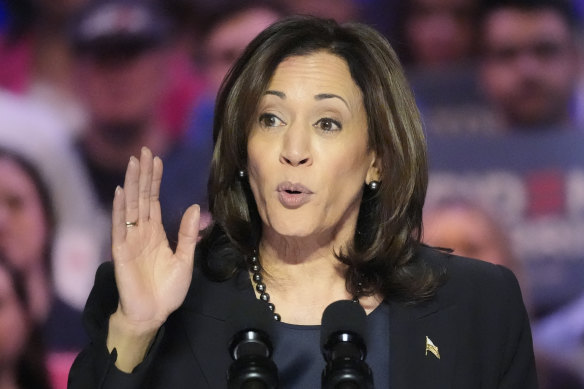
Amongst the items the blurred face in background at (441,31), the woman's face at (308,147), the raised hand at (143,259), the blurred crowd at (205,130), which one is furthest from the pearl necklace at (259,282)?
the blurred face in background at (441,31)

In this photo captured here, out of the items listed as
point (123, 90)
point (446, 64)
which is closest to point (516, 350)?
point (446, 64)

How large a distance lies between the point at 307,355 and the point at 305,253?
0.99 feet

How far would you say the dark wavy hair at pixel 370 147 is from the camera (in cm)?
273

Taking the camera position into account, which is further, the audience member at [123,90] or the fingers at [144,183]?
the audience member at [123,90]

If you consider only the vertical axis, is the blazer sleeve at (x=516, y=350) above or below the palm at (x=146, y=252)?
below

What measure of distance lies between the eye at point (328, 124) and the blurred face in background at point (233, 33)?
6.51 feet

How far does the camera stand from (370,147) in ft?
9.10

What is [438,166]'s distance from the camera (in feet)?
15.3

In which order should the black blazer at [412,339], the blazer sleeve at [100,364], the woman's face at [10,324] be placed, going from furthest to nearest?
the woman's face at [10,324]
the black blazer at [412,339]
the blazer sleeve at [100,364]

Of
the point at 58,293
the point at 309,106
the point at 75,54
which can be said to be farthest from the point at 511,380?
the point at 75,54

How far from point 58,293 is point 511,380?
7.82 ft

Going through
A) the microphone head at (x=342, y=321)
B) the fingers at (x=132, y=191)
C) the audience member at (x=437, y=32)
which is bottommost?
Result: the microphone head at (x=342, y=321)

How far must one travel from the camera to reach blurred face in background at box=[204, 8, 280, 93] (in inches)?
179

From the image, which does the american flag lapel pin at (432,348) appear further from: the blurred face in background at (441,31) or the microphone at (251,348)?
the blurred face in background at (441,31)
